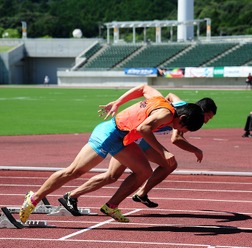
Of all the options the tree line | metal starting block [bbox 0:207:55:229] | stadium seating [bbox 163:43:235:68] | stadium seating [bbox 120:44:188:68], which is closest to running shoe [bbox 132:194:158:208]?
metal starting block [bbox 0:207:55:229]

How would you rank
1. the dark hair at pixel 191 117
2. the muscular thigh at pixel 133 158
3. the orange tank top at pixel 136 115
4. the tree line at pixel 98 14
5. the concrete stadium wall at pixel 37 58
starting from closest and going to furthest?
the dark hair at pixel 191 117, the orange tank top at pixel 136 115, the muscular thigh at pixel 133 158, the concrete stadium wall at pixel 37 58, the tree line at pixel 98 14

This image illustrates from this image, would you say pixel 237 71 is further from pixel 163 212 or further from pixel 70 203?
pixel 70 203

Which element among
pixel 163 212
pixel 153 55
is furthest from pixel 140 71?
pixel 163 212

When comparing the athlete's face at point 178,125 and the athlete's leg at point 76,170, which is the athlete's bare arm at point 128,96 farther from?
the athlete's face at point 178,125

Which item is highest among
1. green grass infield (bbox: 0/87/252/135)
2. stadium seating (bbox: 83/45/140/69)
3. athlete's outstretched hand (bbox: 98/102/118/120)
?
athlete's outstretched hand (bbox: 98/102/118/120)

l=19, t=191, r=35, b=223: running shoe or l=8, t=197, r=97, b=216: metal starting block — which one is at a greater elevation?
l=19, t=191, r=35, b=223: running shoe

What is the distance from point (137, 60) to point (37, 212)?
79897 millimetres

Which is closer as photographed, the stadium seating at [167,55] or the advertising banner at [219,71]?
the advertising banner at [219,71]

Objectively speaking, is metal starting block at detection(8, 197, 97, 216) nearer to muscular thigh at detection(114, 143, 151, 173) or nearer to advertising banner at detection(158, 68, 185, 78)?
muscular thigh at detection(114, 143, 151, 173)

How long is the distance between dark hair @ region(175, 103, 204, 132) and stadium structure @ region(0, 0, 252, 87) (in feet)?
218

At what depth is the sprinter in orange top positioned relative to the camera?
31.5 ft

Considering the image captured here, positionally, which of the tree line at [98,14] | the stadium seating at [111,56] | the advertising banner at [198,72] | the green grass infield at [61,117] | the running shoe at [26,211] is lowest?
the tree line at [98,14]

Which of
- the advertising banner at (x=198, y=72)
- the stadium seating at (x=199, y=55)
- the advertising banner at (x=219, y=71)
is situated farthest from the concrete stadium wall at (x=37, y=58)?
the advertising banner at (x=219, y=71)

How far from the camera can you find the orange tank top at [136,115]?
32.1 ft
